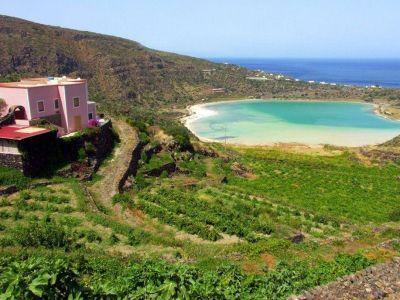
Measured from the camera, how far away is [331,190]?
40656mm

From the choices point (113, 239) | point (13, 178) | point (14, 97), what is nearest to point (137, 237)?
point (113, 239)

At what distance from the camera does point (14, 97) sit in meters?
29.3

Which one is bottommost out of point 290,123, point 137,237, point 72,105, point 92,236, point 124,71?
point 290,123

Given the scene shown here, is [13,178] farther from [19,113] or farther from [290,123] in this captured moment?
[290,123]

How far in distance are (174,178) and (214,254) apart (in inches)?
753

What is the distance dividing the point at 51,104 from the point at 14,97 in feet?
8.74

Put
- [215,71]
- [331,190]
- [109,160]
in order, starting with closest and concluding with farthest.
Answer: [109,160] → [331,190] → [215,71]

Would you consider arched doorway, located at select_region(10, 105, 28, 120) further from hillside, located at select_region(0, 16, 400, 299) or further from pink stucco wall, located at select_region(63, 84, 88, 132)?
hillside, located at select_region(0, 16, 400, 299)

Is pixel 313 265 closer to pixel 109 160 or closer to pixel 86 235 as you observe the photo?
pixel 86 235

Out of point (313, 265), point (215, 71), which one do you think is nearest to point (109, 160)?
point (313, 265)

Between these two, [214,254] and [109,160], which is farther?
[109,160]

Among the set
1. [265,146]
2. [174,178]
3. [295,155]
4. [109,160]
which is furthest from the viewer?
[265,146]

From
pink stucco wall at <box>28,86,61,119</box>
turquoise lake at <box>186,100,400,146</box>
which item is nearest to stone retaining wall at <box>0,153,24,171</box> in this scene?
pink stucco wall at <box>28,86,61,119</box>

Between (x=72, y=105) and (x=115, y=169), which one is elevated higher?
(x=72, y=105)
